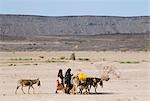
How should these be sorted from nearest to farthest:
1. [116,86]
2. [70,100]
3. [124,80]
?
[70,100], [116,86], [124,80]

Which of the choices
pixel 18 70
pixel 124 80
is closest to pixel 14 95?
pixel 124 80

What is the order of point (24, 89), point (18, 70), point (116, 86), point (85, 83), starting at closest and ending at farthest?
point (85, 83)
point (24, 89)
point (116, 86)
point (18, 70)

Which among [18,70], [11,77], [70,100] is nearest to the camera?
[70,100]

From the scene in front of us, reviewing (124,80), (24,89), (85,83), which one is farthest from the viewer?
(124,80)

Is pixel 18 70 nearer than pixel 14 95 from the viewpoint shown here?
No

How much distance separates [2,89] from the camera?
93.9 ft

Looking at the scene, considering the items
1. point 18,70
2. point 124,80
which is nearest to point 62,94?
point 124,80

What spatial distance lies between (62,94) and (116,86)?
5.40 m

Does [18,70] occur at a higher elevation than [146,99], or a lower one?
higher

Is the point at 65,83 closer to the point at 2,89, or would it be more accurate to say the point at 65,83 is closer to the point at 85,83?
the point at 85,83

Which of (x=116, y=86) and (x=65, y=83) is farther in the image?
(x=116, y=86)

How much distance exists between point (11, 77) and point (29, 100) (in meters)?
13.5

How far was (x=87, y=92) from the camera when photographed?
2542cm

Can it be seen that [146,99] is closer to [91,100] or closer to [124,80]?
[91,100]
